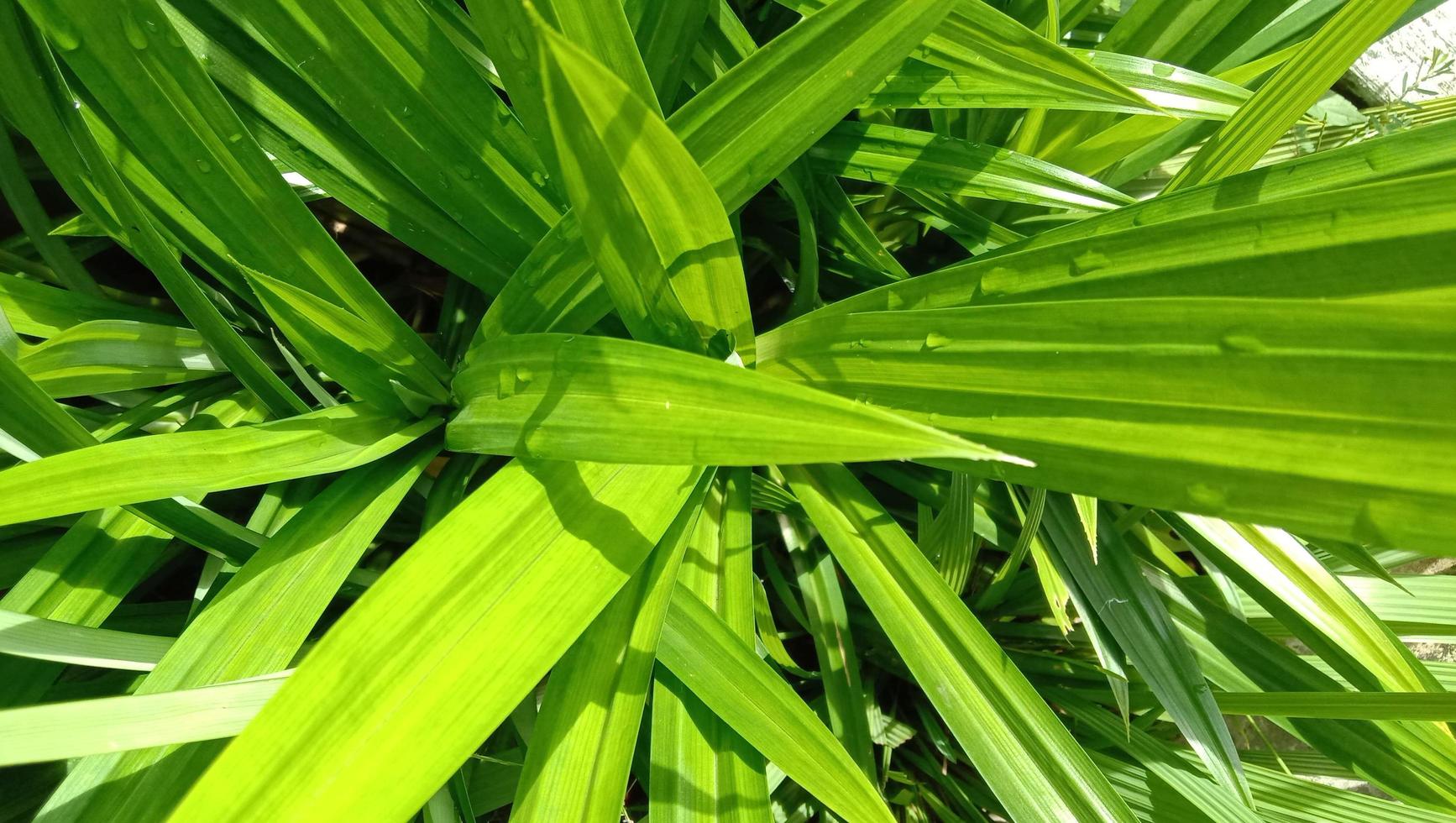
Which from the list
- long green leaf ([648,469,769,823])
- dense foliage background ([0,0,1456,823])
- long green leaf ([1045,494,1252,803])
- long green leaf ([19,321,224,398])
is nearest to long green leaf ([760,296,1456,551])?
dense foliage background ([0,0,1456,823])

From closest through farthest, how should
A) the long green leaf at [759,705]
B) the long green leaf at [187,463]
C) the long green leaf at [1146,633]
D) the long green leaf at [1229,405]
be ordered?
the long green leaf at [1229,405] → the long green leaf at [187,463] → the long green leaf at [759,705] → the long green leaf at [1146,633]

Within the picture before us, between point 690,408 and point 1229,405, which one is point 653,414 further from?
point 1229,405

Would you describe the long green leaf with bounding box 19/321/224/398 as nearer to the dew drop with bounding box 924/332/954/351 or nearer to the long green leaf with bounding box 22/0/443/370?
the long green leaf with bounding box 22/0/443/370

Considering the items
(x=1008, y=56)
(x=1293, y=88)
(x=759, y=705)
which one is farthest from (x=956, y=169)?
(x=759, y=705)

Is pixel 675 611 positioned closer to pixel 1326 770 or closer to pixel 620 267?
pixel 620 267

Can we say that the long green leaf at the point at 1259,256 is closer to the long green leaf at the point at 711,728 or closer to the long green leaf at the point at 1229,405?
the long green leaf at the point at 1229,405

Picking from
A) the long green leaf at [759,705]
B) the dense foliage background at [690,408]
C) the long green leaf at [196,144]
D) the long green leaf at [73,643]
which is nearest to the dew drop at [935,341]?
the dense foliage background at [690,408]

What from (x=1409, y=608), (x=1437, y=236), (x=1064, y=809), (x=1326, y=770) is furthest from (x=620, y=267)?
(x=1326, y=770)
